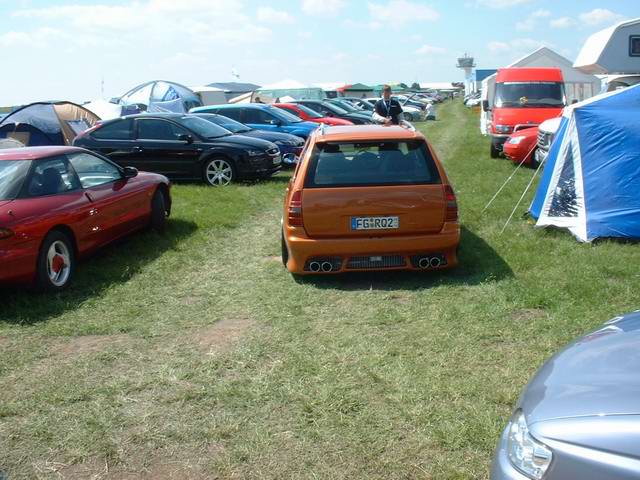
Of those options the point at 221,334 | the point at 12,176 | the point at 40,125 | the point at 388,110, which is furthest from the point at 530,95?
the point at 221,334

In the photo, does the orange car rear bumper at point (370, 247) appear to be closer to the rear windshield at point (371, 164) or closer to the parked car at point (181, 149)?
the rear windshield at point (371, 164)

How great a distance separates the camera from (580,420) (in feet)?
7.03

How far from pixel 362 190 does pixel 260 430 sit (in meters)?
2.98

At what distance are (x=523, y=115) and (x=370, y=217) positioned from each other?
11.9 metres

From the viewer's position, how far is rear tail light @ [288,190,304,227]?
6.16 metres

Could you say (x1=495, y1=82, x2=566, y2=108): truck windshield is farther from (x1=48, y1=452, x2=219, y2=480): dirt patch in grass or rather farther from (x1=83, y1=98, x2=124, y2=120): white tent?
(x1=48, y1=452, x2=219, y2=480): dirt patch in grass

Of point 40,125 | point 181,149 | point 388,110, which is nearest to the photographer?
point 181,149

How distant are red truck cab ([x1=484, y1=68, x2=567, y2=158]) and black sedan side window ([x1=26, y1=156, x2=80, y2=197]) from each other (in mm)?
11994

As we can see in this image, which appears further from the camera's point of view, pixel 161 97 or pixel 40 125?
pixel 161 97

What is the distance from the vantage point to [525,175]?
44.3ft

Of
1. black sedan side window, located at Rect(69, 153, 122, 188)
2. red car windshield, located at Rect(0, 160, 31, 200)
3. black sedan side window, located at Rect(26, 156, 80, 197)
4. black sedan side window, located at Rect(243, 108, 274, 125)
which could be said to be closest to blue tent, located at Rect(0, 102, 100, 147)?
black sedan side window, located at Rect(243, 108, 274, 125)

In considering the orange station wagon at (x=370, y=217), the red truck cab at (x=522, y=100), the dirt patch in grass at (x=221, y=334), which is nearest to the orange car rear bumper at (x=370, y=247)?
the orange station wagon at (x=370, y=217)

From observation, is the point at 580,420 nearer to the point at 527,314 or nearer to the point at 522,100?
the point at 527,314

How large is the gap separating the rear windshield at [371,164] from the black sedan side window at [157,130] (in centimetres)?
715
